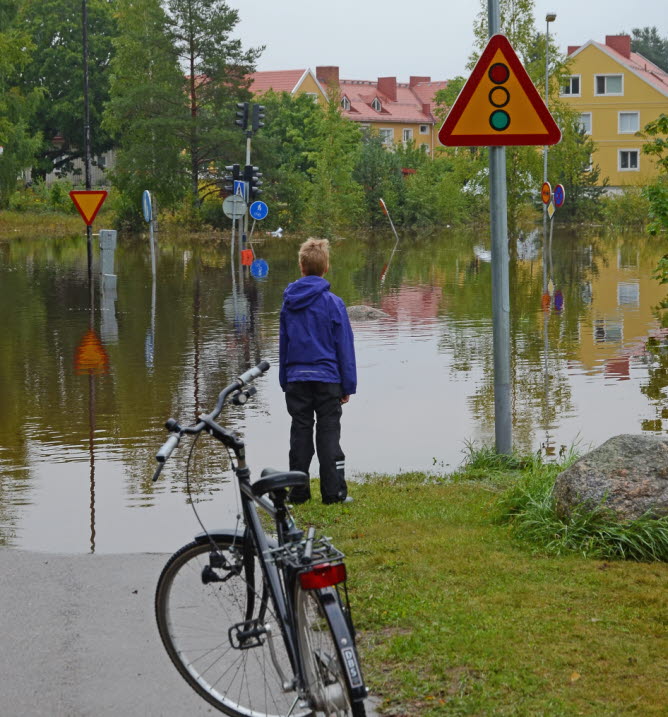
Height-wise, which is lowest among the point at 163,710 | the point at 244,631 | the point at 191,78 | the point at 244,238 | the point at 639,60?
the point at 163,710

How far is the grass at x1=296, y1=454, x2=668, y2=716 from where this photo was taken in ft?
14.5

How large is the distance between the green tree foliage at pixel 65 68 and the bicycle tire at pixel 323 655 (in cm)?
7842

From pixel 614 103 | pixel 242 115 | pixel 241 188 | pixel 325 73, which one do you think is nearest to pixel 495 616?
pixel 241 188

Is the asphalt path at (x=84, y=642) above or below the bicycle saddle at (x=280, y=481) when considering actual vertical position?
below

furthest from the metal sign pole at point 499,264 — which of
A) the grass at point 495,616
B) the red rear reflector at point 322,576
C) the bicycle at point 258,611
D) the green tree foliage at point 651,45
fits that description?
the green tree foliage at point 651,45

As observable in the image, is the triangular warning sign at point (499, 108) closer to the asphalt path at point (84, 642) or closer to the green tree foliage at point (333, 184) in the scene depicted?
the asphalt path at point (84, 642)

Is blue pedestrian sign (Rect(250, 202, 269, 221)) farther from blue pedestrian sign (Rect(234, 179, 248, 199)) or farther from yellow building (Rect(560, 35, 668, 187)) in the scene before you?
yellow building (Rect(560, 35, 668, 187))

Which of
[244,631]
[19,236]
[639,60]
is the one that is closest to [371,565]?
[244,631]

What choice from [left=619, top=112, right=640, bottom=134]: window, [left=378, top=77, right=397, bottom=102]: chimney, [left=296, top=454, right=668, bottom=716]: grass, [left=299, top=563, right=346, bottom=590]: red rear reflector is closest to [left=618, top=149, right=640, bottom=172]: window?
[left=619, top=112, right=640, bottom=134]: window

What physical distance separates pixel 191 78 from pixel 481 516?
5635cm

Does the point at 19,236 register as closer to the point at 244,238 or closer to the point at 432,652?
the point at 244,238

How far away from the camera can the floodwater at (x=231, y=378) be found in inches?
337

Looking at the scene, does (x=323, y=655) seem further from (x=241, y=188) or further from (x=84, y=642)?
(x=241, y=188)

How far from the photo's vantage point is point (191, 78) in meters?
61.2
